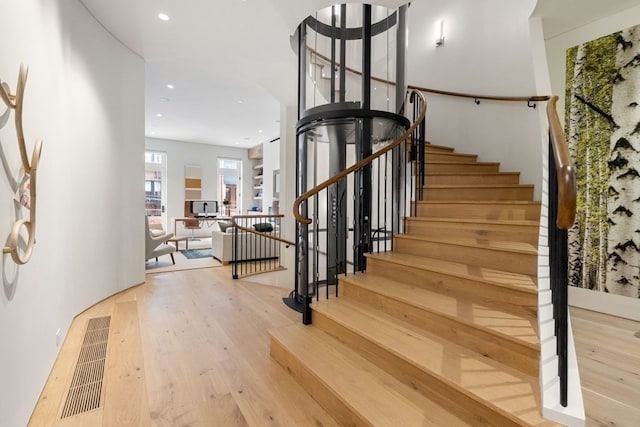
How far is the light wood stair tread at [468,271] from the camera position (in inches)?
72.6

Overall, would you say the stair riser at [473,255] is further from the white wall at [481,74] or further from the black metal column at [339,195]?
the white wall at [481,74]

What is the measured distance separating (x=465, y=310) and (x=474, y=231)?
101 centimetres

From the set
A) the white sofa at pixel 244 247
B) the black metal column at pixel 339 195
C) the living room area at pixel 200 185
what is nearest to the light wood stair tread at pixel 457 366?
the black metal column at pixel 339 195

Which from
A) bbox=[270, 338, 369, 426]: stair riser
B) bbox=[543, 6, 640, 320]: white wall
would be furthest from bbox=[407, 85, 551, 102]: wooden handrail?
bbox=[270, 338, 369, 426]: stair riser

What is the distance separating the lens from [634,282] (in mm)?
2689

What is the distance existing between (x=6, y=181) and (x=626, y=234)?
15.0ft

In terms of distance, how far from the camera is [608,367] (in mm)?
1866

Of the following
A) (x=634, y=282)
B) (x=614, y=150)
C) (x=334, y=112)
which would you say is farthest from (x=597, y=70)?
(x=334, y=112)

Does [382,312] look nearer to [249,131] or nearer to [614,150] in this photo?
[614,150]

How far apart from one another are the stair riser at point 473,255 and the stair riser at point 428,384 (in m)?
1.09

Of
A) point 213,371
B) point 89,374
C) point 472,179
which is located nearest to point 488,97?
point 472,179

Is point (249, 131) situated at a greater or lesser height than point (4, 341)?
greater

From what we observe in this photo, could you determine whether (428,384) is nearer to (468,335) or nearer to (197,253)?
(468,335)

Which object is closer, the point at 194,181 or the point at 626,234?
the point at 626,234
